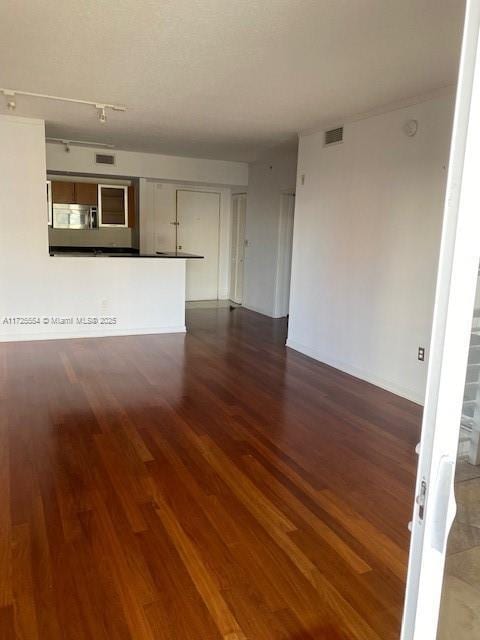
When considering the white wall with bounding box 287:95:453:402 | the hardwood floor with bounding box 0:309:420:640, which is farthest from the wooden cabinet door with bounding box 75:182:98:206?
the hardwood floor with bounding box 0:309:420:640

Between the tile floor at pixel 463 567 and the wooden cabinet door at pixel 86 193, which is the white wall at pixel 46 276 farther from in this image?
the tile floor at pixel 463 567

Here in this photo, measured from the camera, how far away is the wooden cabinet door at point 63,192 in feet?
23.8

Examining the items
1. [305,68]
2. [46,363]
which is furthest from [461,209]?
[46,363]

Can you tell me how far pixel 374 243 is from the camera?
4453 millimetres

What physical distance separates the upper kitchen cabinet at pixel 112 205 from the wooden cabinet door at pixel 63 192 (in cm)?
42

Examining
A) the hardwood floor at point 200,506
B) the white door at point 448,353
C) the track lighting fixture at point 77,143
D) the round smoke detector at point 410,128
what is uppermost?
the track lighting fixture at point 77,143

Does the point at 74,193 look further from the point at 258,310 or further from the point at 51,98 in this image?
the point at 258,310

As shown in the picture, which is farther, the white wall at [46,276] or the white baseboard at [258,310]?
the white baseboard at [258,310]

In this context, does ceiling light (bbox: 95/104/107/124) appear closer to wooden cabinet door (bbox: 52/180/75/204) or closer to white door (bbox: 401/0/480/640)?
wooden cabinet door (bbox: 52/180/75/204)

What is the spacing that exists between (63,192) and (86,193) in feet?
1.13

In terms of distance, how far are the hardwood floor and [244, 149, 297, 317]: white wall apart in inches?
129

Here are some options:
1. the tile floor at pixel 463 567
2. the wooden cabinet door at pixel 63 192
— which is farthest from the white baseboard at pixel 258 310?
the tile floor at pixel 463 567

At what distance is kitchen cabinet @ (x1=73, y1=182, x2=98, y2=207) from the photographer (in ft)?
24.1

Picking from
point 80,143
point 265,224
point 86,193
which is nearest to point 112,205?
point 86,193
